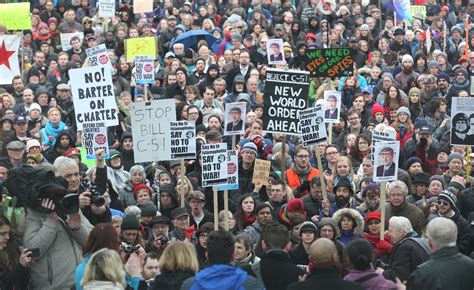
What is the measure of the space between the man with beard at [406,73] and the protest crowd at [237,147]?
0.04 metres

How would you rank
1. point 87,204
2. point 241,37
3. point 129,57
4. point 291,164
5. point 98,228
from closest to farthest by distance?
point 98,228 < point 87,204 < point 291,164 < point 129,57 < point 241,37

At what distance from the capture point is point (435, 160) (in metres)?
20.0

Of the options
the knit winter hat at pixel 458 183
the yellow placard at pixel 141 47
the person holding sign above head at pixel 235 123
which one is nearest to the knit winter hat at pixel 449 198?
the knit winter hat at pixel 458 183

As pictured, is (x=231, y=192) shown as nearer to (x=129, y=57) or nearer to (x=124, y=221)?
(x=124, y=221)

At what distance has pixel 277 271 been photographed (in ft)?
37.8

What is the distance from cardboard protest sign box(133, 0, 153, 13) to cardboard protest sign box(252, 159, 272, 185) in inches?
501

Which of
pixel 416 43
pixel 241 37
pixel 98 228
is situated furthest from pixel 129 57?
pixel 98 228

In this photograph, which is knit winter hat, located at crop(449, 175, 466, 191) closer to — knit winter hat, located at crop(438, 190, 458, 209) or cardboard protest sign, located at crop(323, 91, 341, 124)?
knit winter hat, located at crop(438, 190, 458, 209)

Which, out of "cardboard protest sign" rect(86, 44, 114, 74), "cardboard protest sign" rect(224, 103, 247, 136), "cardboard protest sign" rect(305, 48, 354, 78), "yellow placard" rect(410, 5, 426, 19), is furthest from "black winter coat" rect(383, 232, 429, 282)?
"yellow placard" rect(410, 5, 426, 19)

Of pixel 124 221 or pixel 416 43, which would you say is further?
pixel 416 43

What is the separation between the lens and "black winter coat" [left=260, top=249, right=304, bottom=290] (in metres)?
11.5

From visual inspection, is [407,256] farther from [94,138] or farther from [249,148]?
[249,148]

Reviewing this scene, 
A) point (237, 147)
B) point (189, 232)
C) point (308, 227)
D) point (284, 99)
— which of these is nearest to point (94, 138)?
point (284, 99)

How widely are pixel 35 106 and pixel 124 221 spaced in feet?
30.5
